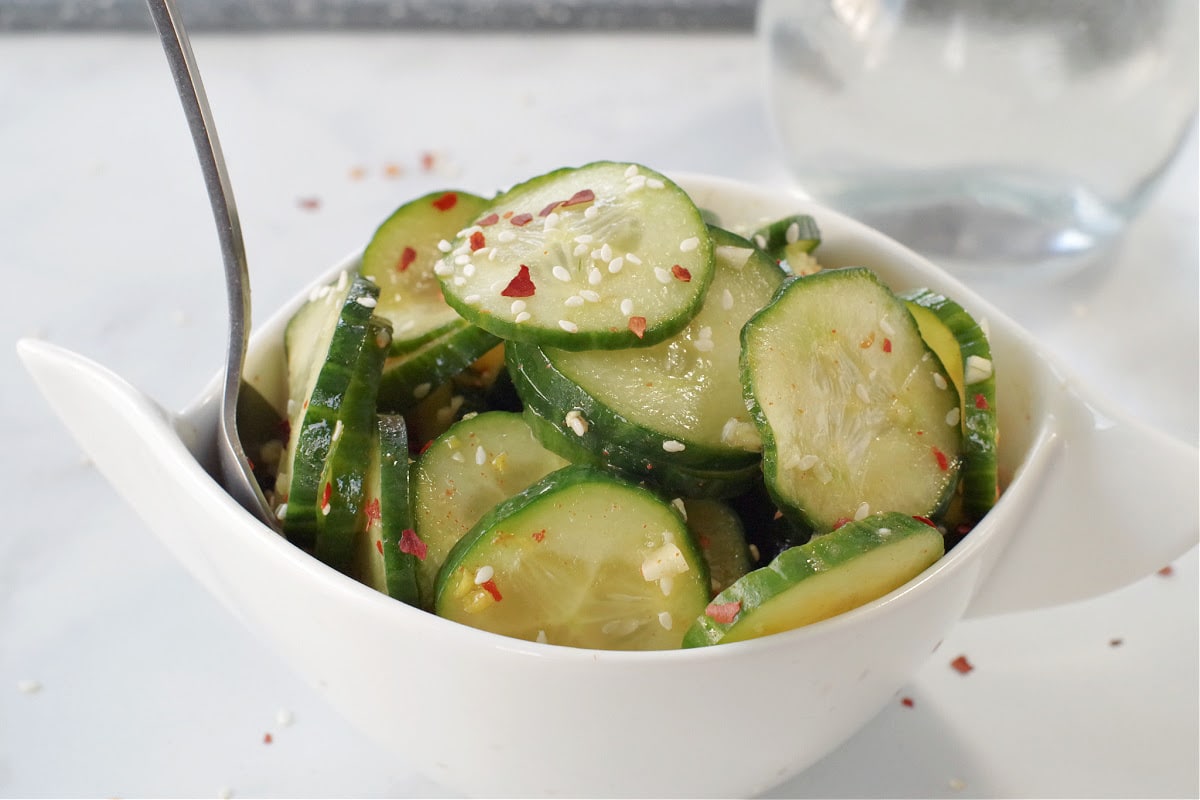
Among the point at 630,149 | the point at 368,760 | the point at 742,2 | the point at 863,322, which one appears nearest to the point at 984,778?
the point at 863,322

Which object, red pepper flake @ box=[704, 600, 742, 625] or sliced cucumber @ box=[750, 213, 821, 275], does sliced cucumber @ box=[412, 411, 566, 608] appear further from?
sliced cucumber @ box=[750, 213, 821, 275]

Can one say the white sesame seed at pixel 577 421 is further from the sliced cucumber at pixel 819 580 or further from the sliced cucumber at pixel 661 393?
the sliced cucumber at pixel 819 580

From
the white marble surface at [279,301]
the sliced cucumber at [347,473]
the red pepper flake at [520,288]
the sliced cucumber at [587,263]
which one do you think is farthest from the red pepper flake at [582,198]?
the white marble surface at [279,301]

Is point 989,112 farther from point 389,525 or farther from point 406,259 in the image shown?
point 389,525

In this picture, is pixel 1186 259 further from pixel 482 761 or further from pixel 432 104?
pixel 482 761

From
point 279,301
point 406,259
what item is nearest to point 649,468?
point 406,259
